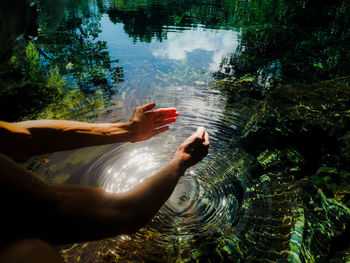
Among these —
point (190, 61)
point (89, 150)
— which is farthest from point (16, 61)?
point (190, 61)

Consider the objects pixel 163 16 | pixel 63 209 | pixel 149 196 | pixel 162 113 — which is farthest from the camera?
pixel 163 16

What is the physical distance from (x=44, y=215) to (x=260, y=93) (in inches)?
163

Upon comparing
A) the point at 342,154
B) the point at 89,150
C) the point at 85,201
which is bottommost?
the point at 89,150

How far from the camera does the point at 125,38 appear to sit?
305 inches

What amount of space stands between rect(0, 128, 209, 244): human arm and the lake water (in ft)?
2.79

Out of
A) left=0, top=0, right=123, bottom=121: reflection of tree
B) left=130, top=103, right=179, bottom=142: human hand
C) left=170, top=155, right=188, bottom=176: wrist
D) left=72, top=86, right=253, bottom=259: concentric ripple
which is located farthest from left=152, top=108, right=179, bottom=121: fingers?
left=0, top=0, right=123, bottom=121: reflection of tree

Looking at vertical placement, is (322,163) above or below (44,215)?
below

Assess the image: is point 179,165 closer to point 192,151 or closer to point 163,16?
point 192,151

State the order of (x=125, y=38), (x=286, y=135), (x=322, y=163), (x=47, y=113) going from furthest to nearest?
1. (x=125, y=38)
2. (x=47, y=113)
3. (x=286, y=135)
4. (x=322, y=163)

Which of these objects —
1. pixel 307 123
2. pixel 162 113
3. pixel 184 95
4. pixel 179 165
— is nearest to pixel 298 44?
pixel 184 95

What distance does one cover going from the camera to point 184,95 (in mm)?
4039

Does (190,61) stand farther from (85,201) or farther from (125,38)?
(85,201)

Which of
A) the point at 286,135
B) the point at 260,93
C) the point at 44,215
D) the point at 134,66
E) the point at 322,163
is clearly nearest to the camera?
the point at 44,215

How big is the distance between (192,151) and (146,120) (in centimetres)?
75
